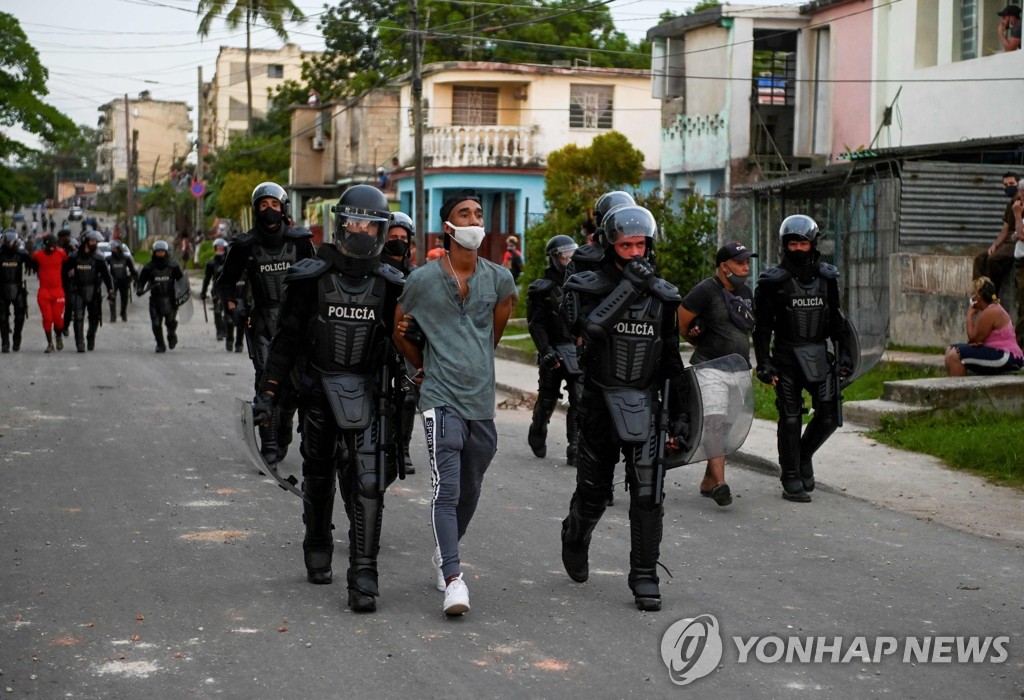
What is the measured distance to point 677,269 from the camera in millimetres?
23219

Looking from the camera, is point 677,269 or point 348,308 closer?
point 348,308

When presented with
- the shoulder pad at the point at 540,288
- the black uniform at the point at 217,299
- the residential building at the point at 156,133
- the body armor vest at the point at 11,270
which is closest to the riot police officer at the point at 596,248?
the shoulder pad at the point at 540,288

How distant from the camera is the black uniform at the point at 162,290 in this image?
71.6 ft

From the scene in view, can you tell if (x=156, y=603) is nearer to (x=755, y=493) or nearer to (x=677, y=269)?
(x=755, y=493)

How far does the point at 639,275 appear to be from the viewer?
655cm

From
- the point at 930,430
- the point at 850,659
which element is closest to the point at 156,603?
the point at 850,659

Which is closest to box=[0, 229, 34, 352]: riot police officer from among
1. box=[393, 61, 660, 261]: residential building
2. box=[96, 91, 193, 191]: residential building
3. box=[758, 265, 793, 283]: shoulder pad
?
box=[758, 265, 793, 283]: shoulder pad

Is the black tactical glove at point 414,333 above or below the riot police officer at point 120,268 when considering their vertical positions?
above

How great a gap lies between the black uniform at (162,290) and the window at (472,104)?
20510mm

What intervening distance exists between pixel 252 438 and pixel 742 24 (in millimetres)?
23115

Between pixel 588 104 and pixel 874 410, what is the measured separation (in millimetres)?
29620

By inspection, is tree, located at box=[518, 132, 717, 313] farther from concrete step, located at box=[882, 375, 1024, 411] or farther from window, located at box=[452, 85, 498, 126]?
window, located at box=[452, 85, 498, 126]

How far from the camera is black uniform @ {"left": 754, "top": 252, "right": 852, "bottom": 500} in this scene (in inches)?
371

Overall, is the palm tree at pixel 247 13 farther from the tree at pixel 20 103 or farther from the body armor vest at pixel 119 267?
the body armor vest at pixel 119 267
